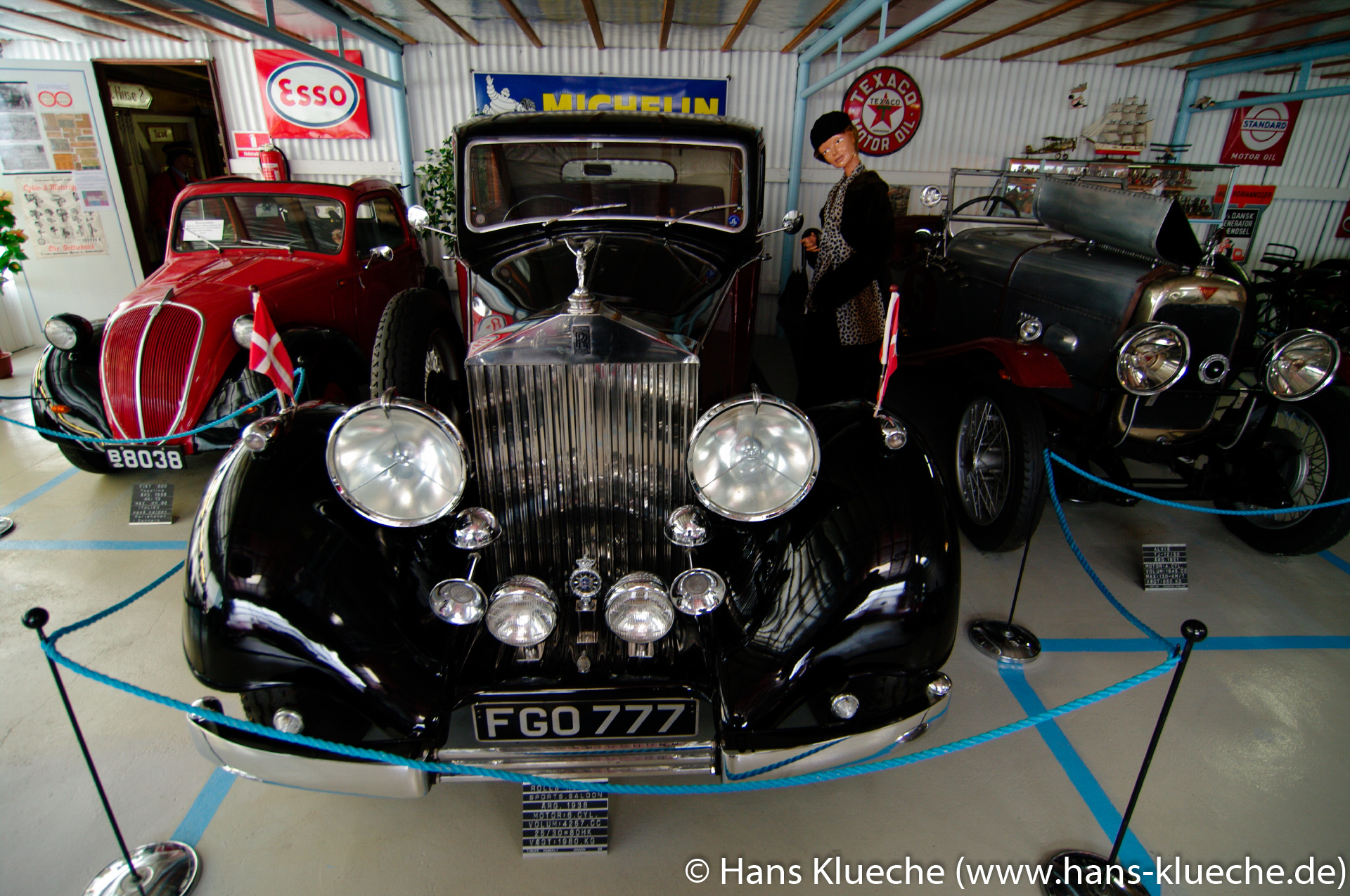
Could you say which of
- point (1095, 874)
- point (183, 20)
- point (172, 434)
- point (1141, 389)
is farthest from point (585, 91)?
point (1095, 874)

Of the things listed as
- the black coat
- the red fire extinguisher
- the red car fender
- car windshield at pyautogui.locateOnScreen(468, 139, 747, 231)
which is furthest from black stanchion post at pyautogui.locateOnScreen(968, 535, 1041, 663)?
the red fire extinguisher

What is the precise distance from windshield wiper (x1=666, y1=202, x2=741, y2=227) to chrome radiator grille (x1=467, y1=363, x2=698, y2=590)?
1.15 metres

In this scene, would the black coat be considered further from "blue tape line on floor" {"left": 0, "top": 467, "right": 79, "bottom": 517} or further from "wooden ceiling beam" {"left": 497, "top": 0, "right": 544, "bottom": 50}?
"blue tape line on floor" {"left": 0, "top": 467, "right": 79, "bottom": 517}

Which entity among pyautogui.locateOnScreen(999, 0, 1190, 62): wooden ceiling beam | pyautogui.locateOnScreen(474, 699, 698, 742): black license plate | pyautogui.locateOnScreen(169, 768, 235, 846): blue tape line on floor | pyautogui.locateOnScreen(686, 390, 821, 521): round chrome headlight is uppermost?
pyautogui.locateOnScreen(999, 0, 1190, 62): wooden ceiling beam

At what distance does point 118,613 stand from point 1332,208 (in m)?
11.3

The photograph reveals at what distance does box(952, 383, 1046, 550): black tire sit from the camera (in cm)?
276

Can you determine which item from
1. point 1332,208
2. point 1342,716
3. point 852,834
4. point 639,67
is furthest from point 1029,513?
point 1332,208

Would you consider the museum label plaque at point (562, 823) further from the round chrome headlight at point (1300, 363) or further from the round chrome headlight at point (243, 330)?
the round chrome headlight at point (1300, 363)

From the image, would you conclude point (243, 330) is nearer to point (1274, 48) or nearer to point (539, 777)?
point (539, 777)

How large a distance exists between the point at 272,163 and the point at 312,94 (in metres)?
0.87

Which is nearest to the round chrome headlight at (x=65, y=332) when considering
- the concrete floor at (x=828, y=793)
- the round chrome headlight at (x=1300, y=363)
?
the concrete floor at (x=828, y=793)

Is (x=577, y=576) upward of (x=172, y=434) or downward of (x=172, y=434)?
upward

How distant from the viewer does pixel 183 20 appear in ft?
17.6

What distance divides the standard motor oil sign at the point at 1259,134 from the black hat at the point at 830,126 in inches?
274
